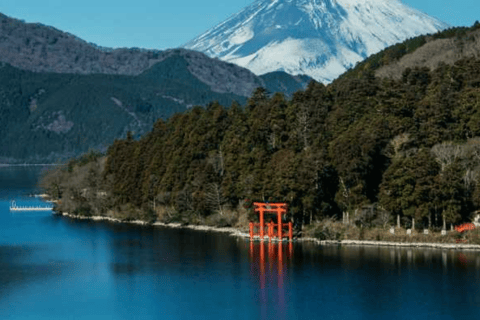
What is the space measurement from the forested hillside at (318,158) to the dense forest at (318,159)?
9 centimetres

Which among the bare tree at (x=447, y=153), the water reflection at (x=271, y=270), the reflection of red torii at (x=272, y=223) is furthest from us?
the reflection of red torii at (x=272, y=223)

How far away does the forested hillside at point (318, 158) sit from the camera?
58281 millimetres

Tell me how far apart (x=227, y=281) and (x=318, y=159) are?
16343 millimetres

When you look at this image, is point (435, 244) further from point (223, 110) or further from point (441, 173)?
point (223, 110)

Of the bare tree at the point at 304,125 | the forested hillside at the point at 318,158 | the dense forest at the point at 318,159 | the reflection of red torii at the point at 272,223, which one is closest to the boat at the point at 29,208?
the dense forest at the point at 318,159

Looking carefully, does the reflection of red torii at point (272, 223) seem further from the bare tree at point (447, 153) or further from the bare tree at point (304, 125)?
the bare tree at point (447, 153)

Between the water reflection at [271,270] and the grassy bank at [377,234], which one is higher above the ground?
the grassy bank at [377,234]

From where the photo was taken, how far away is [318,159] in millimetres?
62938

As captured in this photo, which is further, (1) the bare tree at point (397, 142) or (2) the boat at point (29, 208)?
(2) the boat at point (29, 208)

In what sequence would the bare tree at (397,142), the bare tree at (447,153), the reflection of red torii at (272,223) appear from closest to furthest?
the bare tree at (447,153)
the reflection of red torii at (272,223)
the bare tree at (397,142)

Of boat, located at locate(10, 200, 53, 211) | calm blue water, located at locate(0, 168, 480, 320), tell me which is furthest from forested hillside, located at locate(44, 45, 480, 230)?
boat, located at locate(10, 200, 53, 211)

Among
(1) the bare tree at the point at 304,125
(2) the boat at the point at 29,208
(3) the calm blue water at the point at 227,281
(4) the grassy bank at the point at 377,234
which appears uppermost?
(1) the bare tree at the point at 304,125

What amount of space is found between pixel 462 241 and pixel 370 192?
8263 mm

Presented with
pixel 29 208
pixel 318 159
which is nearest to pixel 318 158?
pixel 318 159
